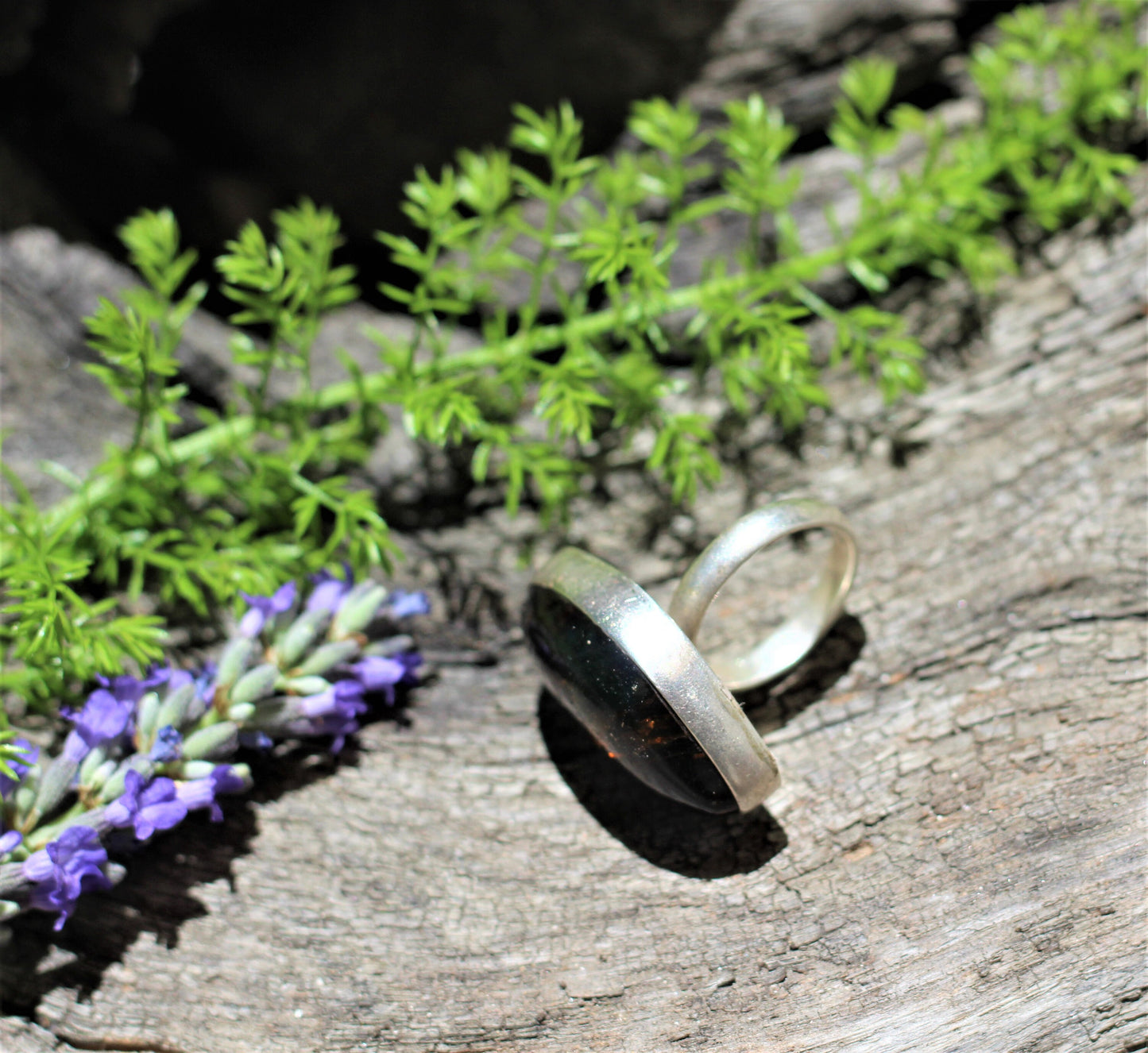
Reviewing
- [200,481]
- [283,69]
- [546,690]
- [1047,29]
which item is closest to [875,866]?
[546,690]

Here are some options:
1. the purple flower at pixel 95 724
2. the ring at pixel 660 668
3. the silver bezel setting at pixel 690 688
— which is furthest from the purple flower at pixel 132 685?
the silver bezel setting at pixel 690 688

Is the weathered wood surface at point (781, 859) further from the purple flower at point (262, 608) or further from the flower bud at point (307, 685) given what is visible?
the purple flower at point (262, 608)

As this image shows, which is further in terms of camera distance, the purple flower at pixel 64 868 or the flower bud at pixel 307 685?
the flower bud at pixel 307 685

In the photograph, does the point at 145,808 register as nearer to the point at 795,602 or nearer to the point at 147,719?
the point at 147,719

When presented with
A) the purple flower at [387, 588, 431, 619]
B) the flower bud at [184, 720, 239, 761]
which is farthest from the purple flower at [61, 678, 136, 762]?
the purple flower at [387, 588, 431, 619]

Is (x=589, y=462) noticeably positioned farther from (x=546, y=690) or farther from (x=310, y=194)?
(x=310, y=194)

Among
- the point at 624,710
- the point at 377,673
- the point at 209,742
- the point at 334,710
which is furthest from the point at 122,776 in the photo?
the point at 624,710

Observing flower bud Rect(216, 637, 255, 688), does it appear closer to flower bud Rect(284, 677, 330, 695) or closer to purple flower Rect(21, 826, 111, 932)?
flower bud Rect(284, 677, 330, 695)
